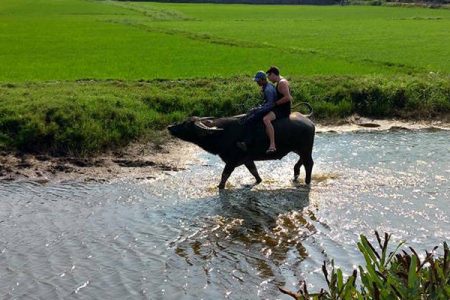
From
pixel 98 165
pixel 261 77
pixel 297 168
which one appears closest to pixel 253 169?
pixel 297 168

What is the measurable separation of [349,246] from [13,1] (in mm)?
63300

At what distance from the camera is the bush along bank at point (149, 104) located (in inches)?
532

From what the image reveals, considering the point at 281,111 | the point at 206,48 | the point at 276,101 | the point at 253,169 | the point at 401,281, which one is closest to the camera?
the point at 401,281

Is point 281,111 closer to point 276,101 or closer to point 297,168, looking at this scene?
point 276,101

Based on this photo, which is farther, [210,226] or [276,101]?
[276,101]

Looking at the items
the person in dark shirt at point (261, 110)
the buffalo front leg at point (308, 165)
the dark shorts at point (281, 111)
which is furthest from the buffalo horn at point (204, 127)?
the buffalo front leg at point (308, 165)

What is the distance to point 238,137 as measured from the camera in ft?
36.7

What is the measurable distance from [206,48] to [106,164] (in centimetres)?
1593

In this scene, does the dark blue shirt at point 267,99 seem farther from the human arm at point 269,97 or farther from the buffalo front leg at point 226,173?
the buffalo front leg at point 226,173

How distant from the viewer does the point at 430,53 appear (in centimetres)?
2630

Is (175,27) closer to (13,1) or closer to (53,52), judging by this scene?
(53,52)

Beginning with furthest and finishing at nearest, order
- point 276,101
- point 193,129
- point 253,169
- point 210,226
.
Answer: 1. point 253,169
2. point 193,129
3. point 276,101
4. point 210,226

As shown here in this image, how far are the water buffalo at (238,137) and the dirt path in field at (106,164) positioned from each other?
1.45m

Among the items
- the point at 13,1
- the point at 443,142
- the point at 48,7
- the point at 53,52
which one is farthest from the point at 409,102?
the point at 13,1
